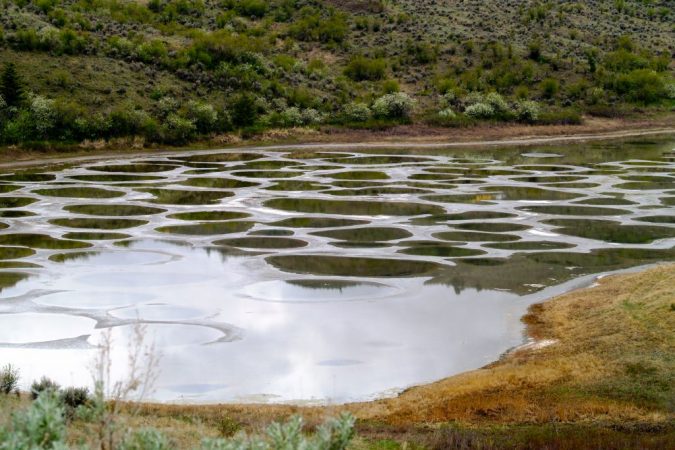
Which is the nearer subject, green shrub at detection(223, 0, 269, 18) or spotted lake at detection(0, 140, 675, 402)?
spotted lake at detection(0, 140, 675, 402)

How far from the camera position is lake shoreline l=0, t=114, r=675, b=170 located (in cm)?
5612

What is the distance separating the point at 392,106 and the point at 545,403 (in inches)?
2309

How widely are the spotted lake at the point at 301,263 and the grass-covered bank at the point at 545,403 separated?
1230 mm

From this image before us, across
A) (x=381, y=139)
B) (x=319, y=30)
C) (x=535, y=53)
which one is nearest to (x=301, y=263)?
(x=381, y=139)

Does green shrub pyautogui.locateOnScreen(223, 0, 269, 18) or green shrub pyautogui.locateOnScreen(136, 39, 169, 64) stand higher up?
green shrub pyautogui.locateOnScreen(223, 0, 269, 18)

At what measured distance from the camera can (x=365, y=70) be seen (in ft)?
282

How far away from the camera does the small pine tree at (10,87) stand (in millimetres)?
58944

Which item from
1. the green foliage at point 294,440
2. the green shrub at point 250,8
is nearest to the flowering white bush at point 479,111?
the green shrub at point 250,8

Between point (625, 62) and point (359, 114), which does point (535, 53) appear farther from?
point (359, 114)

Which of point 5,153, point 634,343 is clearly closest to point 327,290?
point 634,343

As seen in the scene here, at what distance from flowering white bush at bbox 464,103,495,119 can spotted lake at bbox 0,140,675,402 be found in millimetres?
23621

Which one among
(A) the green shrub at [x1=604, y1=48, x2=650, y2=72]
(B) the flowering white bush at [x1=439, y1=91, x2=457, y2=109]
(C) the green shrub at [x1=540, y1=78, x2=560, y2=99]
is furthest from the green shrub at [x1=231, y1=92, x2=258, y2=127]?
(A) the green shrub at [x1=604, y1=48, x2=650, y2=72]

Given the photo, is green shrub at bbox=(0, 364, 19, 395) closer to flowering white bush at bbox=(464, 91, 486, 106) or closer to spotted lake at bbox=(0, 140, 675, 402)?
spotted lake at bbox=(0, 140, 675, 402)

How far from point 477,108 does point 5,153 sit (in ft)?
127
